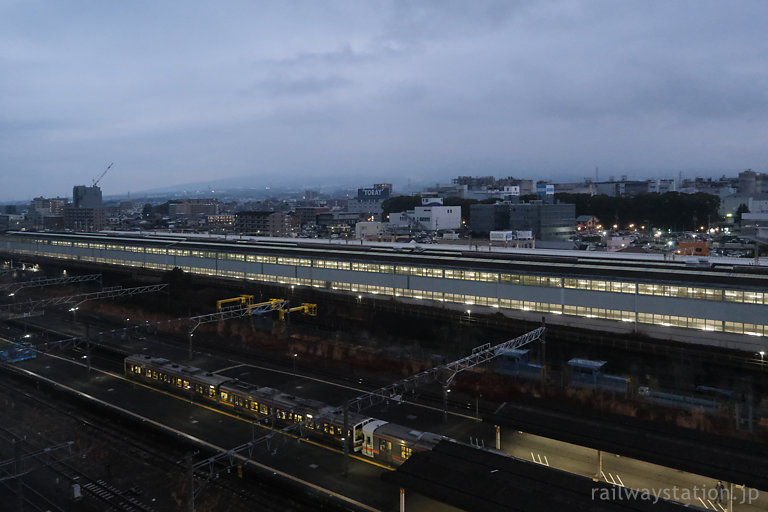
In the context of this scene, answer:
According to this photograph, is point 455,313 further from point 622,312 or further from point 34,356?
point 34,356

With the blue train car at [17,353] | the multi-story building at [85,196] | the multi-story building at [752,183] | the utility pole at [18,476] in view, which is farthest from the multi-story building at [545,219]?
the multi-story building at [85,196]

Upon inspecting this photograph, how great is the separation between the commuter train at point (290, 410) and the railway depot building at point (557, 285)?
49.6ft

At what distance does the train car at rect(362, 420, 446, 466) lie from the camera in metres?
14.8

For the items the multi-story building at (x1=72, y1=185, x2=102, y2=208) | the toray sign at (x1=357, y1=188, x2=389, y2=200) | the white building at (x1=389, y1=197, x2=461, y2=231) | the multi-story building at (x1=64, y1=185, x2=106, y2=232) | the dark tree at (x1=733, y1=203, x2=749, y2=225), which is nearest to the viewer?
the dark tree at (x1=733, y1=203, x2=749, y2=225)

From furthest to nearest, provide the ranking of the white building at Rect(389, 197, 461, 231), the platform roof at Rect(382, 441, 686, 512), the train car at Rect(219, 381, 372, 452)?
the white building at Rect(389, 197, 461, 231) → the train car at Rect(219, 381, 372, 452) → the platform roof at Rect(382, 441, 686, 512)

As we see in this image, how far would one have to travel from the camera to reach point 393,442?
15.3 m

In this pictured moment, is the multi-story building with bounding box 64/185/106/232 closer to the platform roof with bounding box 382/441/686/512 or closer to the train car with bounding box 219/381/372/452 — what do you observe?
the train car with bounding box 219/381/372/452

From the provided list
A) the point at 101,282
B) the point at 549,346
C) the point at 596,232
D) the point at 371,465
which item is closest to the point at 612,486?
the point at 371,465

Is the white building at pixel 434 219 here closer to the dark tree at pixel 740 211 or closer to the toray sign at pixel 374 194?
the dark tree at pixel 740 211

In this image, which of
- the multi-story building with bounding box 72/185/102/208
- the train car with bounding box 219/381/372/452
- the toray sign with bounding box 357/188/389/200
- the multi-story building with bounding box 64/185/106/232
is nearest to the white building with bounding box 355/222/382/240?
the train car with bounding box 219/381/372/452

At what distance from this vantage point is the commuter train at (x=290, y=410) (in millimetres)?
15289

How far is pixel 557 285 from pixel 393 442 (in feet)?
53.3

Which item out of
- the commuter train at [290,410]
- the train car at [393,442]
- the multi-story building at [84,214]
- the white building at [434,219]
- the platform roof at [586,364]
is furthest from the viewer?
the multi-story building at [84,214]

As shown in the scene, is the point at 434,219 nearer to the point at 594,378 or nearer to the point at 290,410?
the point at 594,378
